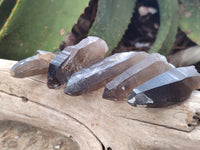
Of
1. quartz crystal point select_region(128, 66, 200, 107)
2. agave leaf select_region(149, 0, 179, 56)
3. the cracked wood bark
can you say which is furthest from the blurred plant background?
quartz crystal point select_region(128, 66, 200, 107)

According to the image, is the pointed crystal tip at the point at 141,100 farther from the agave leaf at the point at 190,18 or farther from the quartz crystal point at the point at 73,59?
the agave leaf at the point at 190,18

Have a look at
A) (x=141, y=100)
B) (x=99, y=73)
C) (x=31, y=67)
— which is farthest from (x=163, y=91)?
(x=31, y=67)

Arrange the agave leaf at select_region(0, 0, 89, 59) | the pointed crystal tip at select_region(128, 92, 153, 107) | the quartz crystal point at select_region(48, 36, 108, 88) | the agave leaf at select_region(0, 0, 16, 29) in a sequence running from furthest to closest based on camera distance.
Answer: the agave leaf at select_region(0, 0, 16, 29) → the agave leaf at select_region(0, 0, 89, 59) → the quartz crystal point at select_region(48, 36, 108, 88) → the pointed crystal tip at select_region(128, 92, 153, 107)

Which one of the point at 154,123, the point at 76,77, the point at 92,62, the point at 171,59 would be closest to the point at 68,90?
the point at 76,77

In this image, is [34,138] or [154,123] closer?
[154,123]

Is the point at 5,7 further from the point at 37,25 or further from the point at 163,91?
the point at 163,91

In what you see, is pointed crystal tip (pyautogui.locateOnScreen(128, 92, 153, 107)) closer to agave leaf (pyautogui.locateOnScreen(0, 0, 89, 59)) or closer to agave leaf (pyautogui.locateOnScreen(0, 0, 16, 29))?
agave leaf (pyautogui.locateOnScreen(0, 0, 89, 59))

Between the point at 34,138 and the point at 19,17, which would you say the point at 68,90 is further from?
the point at 19,17
